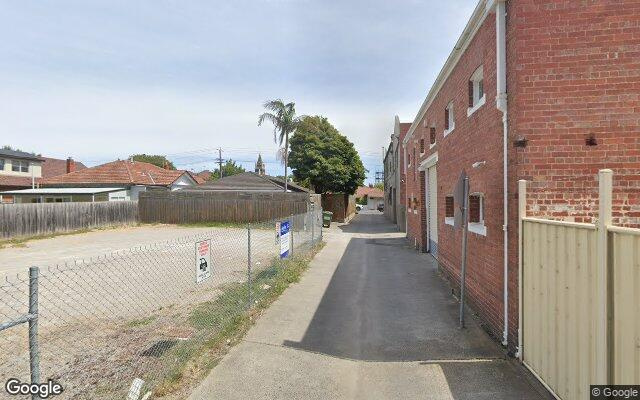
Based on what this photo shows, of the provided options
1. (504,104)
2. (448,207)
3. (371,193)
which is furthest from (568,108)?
(371,193)

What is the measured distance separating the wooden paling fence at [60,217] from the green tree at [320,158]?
15.2 metres

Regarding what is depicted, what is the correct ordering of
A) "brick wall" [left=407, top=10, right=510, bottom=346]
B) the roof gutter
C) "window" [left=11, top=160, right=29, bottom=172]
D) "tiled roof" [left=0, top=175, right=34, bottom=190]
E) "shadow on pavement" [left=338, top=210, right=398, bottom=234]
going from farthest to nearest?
"window" [left=11, top=160, right=29, bottom=172], "tiled roof" [left=0, top=175, right=34, bottom=190], "shadow on pavement" [left=338, top=210, right=398, bottom=234], the roof gutter, "brick wall" [left=407, top=10, right=510, bottom=346]

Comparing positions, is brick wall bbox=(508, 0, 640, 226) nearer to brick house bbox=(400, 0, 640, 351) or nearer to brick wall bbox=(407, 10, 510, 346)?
brick house bbox=(400, 0, 640, 351)

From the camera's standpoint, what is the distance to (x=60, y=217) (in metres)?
24.0

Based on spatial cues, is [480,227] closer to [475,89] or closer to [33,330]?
[475,89]

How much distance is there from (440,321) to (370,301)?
1.92 metres

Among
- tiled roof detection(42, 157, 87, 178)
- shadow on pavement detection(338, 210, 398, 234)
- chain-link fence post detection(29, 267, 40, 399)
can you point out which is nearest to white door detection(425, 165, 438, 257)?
shadow on pavement detection(338, 210, 398, 234)

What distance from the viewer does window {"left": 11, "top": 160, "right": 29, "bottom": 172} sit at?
4074 cm

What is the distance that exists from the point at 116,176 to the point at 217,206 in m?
13.1

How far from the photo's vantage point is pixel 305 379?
4.91 m

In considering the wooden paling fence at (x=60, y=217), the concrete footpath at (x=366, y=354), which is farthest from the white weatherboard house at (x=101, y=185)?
the concrete footpath at (x=366, y=354)

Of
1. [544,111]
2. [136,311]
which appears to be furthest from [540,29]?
[136,311]

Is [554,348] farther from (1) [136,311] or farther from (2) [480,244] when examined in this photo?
(1) [136,311]

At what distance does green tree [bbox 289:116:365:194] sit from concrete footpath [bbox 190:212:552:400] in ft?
92.2
